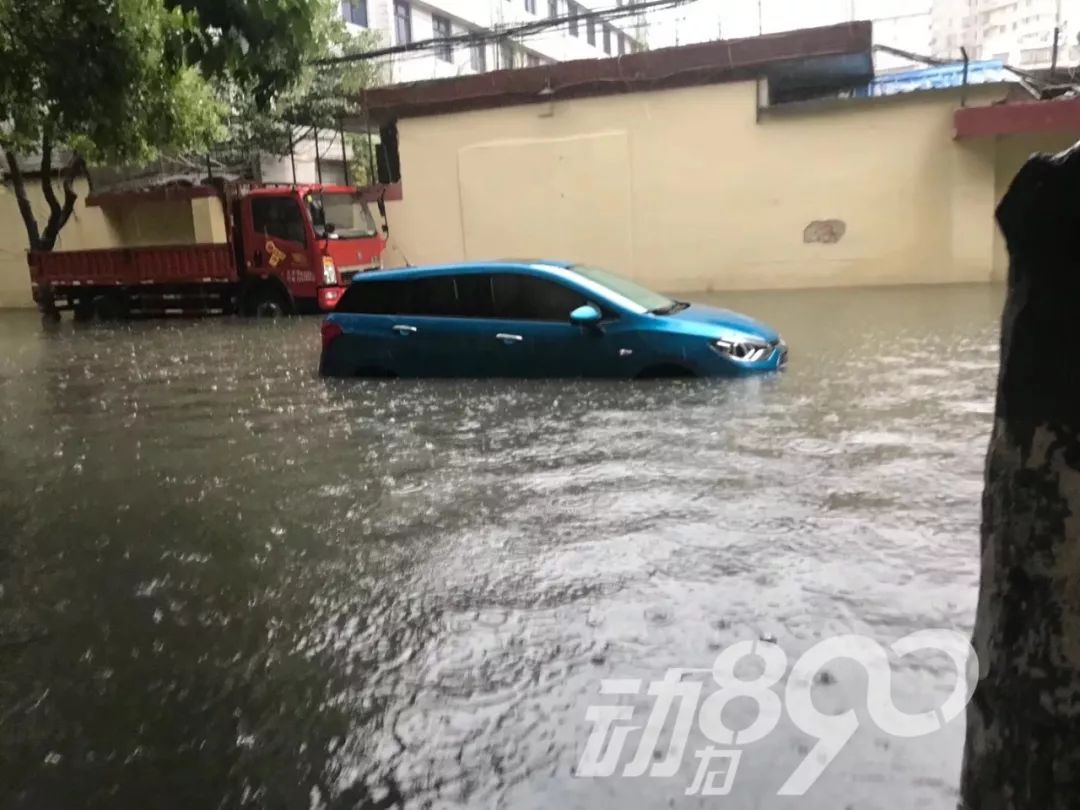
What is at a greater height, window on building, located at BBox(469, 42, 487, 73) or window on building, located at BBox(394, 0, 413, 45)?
window on building, located at BBox(394, 0, 413, 45)

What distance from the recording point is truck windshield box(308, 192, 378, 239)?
18.1 metres

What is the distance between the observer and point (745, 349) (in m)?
8.92

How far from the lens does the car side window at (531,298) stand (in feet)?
30.4

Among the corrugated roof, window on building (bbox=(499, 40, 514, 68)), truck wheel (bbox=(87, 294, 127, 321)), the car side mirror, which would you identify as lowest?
truck wheel (bbox=(87, 294, 127, 321))

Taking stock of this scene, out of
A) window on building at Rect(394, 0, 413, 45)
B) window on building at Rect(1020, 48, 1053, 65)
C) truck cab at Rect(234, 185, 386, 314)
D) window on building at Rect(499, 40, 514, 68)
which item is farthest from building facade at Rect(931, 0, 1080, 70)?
window on building at Rect(394, 0, 413, 45)

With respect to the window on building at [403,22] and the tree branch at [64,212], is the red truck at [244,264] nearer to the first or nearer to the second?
the tree branch at [64,212]

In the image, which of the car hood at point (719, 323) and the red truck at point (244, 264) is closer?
the car hood at point (719, 323)

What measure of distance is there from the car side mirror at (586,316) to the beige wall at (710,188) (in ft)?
35.9

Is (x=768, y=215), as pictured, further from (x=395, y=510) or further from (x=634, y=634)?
(x=634, y=634)

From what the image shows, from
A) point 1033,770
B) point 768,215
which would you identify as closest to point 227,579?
point 1033,770

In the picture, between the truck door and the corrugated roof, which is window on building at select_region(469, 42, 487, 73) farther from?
the truck door

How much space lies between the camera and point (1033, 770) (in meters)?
1.75

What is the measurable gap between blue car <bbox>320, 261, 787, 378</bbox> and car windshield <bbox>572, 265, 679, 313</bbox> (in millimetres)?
20

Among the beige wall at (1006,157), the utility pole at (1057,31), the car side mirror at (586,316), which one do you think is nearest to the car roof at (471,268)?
the car side mirror at (586,316)
